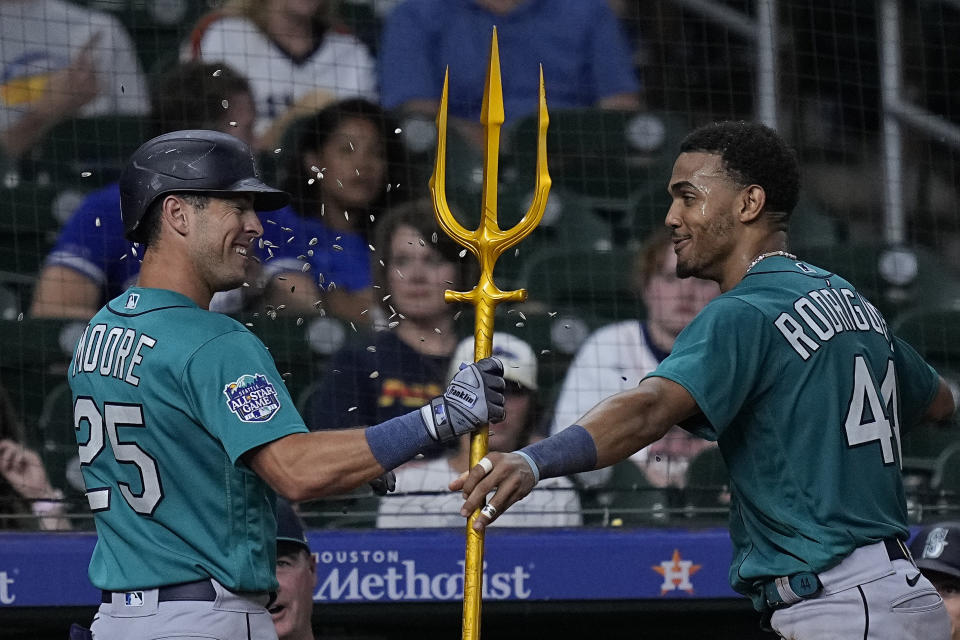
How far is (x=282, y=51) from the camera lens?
5.73m

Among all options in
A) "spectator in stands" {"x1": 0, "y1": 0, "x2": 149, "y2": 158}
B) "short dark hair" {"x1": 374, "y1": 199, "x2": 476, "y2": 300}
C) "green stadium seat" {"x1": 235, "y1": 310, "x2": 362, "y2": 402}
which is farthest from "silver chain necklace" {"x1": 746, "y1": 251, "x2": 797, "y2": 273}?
"spectator in stands" {"x1": 0, "y1": 0, "x2": 149, "y2": 158}

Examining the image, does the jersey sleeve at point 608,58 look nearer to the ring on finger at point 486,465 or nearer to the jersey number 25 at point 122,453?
the ring on finger at point 486,465

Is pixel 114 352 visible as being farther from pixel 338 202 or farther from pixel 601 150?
pixel 601 150

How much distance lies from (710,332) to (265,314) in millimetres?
2637

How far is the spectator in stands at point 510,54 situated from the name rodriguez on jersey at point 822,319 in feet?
10.0

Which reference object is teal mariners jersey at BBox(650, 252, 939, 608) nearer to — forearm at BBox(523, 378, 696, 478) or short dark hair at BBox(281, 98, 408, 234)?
forearm at BBox(523, 378, 696, 478)

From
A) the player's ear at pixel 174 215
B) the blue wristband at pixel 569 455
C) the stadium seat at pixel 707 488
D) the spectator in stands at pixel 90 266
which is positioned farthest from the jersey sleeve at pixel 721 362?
the spectator in stands at pixel 90 266

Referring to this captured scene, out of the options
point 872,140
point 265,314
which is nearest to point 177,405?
point 265,314

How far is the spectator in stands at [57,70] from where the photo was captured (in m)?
5.64

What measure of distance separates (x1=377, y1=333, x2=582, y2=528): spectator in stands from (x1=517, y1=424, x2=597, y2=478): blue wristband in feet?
5.76

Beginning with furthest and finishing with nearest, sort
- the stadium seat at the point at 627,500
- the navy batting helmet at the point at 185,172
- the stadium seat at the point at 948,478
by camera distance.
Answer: the stadium seat at the point at 948,478 → the stadium seat at the point at 627,500 → the navy batting helmet at the point at 185,172

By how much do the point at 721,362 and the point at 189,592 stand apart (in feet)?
3.33

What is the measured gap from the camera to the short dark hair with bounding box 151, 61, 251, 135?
5.34 m

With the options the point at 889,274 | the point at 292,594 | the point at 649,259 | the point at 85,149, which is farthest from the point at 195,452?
the point at 889,274
